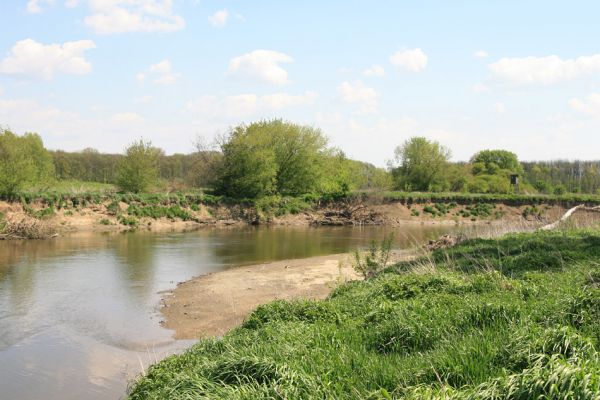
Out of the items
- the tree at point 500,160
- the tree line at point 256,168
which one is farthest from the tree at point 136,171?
the tree at point 500,160

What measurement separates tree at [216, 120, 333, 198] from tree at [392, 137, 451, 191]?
55.0 feet

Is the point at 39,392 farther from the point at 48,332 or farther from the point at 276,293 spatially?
the point at 276,293

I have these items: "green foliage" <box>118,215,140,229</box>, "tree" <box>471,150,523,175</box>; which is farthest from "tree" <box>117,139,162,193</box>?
"tree" <box>471,150,523,175</box>

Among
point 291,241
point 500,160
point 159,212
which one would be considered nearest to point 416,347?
point 291,241

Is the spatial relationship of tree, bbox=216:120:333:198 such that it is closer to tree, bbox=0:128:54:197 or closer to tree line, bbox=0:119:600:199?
tree line, bbox=0:119:600:199

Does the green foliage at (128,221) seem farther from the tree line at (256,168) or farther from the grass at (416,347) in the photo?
the grass at (416,347)

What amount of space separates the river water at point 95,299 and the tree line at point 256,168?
Result: 11322 mm

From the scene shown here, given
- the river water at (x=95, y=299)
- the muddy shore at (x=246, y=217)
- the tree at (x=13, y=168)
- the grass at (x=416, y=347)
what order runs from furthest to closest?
the muddy shore at (x=246, y=217) < the tree at (x=13, y=168) < the river water at (x=95, y=299) < the grass at (x=416, y=347)

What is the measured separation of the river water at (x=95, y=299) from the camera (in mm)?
11055

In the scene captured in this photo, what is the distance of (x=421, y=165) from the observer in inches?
2749

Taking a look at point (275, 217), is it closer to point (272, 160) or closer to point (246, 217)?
point (246, 217)

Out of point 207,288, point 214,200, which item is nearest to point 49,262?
point 207,288

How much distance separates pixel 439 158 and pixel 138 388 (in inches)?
2597

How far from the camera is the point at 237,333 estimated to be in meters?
9.83
